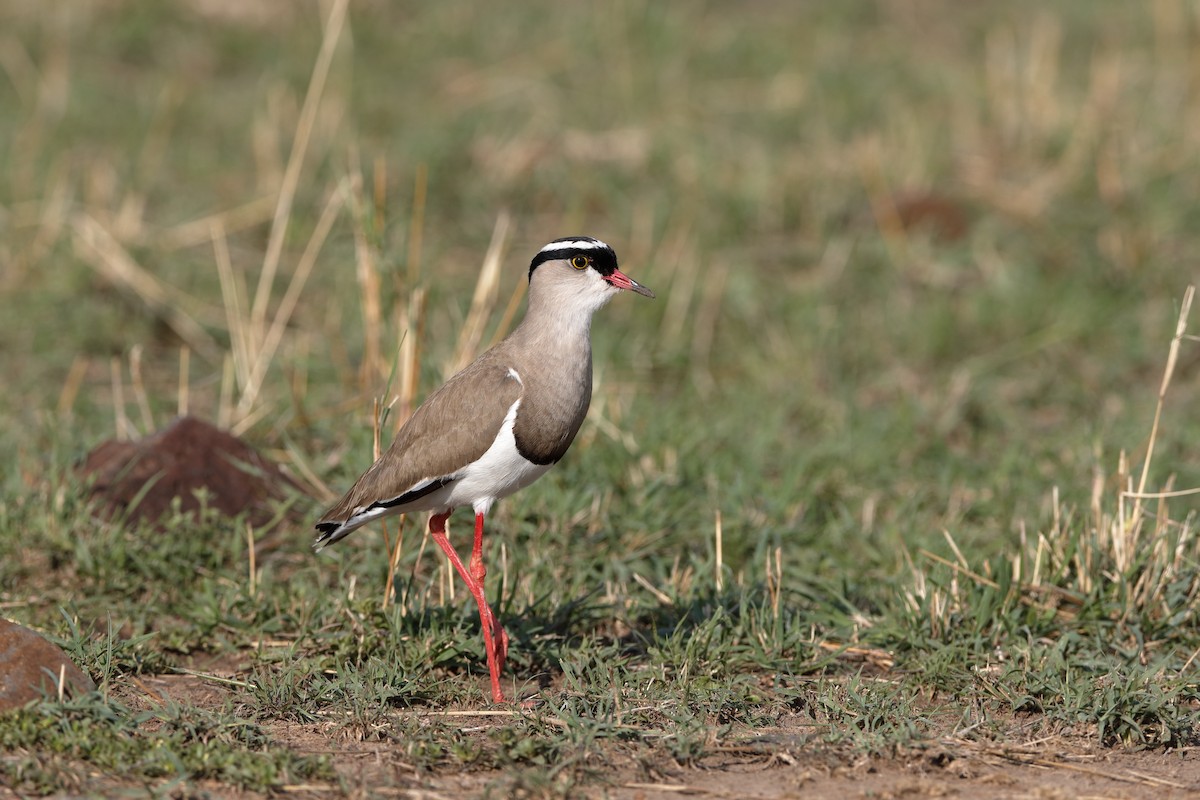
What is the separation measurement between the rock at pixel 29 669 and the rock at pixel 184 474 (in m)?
1.39

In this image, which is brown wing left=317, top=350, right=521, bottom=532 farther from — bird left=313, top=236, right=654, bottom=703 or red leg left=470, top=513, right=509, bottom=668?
red leg left=470, top=513, right=509, bottom=668

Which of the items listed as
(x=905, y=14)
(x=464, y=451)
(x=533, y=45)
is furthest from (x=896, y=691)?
(x=905, y=14)

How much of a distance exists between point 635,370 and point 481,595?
10.3ft

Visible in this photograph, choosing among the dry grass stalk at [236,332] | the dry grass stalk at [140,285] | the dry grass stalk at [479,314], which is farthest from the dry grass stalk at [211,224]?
the dry grass stalk at [479,314]

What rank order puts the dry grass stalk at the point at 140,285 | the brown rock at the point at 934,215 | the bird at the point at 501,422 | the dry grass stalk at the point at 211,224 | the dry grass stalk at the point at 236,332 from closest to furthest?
the bird at the point at 501,422
the dry grass stalk at the point at 236,332
the dry grass stalk at the point at 140,285
the dry grass stalk at the point at 211,224
the brown rock at the point at 934,215

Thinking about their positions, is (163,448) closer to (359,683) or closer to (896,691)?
(359,683)

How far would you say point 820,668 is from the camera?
16.9ft

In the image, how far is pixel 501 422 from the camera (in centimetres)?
483

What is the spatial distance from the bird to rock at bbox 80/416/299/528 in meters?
0.94

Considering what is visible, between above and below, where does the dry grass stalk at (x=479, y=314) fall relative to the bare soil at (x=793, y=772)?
above

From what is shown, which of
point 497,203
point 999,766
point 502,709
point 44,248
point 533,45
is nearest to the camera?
point 999,766

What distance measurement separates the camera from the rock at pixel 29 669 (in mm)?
4258

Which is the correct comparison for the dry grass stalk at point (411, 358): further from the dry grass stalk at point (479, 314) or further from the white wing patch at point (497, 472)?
the white wing patch at point (497, 472)

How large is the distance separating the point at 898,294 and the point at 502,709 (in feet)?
15.9
